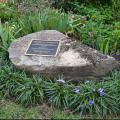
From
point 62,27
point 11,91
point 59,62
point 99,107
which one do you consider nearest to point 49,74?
point 59,62

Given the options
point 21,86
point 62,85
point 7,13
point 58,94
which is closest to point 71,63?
point 62,85

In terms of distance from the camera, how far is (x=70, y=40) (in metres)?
5.99

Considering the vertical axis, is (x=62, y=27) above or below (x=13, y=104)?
above

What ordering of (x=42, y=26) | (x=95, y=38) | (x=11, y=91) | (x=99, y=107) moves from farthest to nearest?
(x=42, y=26)
(x=95, y=38)
(x=11, y=91)
(x=99, y=107)

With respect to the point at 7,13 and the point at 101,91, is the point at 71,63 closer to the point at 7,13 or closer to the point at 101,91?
the point at 101,91

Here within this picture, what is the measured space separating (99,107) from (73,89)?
1.62 feet

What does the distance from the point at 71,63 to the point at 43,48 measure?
64 cm

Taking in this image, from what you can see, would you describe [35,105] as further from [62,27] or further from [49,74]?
[62,27]

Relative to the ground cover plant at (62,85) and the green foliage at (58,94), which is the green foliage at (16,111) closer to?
the ground cover plant at (62,85)

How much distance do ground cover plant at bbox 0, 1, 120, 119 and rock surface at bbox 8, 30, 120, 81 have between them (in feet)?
0.37

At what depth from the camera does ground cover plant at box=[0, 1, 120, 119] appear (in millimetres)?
4992

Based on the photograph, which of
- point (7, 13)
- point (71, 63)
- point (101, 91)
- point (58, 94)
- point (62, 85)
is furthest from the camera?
point (7, 13)

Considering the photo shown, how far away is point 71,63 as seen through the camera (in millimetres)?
5473

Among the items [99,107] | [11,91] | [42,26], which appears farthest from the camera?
[42,26]
